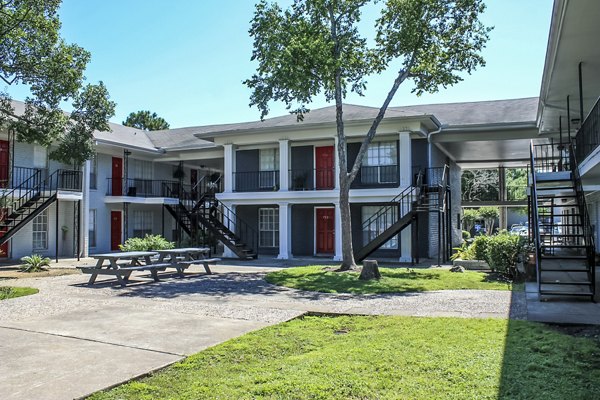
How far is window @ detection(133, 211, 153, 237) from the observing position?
27.0m

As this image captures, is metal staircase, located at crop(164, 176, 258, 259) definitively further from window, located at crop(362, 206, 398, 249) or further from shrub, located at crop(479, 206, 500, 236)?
shrub, located at crop(479, 206, 500, 236)

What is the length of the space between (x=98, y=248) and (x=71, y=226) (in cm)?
184

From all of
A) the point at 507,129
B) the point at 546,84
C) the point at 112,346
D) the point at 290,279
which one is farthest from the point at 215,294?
the point at 507,129

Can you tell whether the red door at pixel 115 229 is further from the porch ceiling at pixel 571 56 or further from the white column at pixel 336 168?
the porch ceiling at pixel 571 56

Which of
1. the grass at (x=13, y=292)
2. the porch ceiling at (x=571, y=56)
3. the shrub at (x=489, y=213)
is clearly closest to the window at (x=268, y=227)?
the porch ceiling at (x=571, y=56)

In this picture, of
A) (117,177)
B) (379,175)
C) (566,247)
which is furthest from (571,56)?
(117,177)

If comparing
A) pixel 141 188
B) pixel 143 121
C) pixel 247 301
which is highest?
pixel 143 121

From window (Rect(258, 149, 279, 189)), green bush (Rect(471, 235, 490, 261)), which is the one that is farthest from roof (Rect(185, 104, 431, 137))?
green bush (Rect(471, 235, 490, 261))

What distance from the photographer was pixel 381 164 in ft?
71.7

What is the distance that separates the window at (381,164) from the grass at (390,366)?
14286 mm

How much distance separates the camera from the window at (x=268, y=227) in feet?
78.8

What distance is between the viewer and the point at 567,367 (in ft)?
17.7

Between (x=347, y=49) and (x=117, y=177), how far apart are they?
14.6 meters

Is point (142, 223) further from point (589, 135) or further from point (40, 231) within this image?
point (589, 135)
